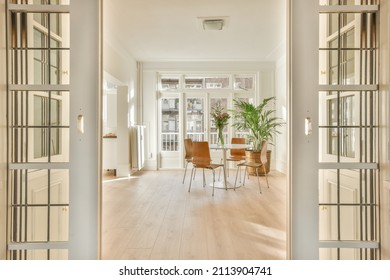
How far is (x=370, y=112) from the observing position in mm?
1852

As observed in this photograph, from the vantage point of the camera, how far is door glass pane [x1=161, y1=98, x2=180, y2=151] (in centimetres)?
841

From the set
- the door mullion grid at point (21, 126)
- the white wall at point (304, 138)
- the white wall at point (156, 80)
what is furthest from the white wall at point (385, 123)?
the white wall at point (156, 80)

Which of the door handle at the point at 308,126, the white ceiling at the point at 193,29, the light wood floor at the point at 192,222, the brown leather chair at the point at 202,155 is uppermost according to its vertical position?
the white ceiling at the point at 193,29

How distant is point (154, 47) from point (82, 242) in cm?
588

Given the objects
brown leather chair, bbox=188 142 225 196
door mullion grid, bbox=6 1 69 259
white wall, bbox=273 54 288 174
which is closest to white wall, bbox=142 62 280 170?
white wall, bbox=273 54 288 174

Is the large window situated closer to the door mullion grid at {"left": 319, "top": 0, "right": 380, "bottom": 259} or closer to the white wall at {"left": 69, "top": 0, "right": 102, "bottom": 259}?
the door mullion grid at {"left": 319, "top": 0, "right": 380, "bottom": 259}

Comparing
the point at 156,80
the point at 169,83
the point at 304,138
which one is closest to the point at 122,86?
the point at 156,80

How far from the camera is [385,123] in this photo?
1728 mm

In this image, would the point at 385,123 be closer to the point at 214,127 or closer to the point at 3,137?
the point at 3,137

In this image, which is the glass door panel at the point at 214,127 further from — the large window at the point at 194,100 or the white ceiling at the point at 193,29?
the white ceiling at the point at 193,29

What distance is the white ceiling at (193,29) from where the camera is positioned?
4.66 metres

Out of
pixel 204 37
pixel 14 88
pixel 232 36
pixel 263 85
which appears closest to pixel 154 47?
pixel 204 37

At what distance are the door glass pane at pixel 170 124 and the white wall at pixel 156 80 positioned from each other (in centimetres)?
25

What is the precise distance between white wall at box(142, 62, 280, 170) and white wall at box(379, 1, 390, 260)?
6.58m
